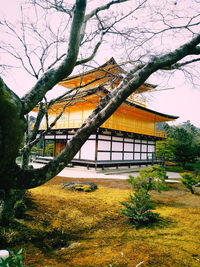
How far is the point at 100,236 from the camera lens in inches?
128

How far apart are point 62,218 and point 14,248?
142 centimetres

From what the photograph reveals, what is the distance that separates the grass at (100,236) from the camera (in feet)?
7.74

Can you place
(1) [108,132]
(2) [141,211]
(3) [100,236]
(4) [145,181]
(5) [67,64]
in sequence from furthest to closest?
(1) [108,132] < (4) [145,181] < (2) [141,211] < (3) [100,236] < (5) [67,64]

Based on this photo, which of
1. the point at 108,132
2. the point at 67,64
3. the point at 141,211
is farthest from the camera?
the point at 108,132

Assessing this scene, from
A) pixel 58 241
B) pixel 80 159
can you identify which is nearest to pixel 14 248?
pixel 58 241

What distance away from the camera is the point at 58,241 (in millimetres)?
3027

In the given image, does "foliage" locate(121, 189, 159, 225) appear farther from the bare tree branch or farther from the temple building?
the temple building

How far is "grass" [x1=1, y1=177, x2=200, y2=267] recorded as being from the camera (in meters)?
2.36

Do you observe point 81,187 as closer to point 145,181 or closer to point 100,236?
point 145,181

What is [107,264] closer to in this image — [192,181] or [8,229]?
[8,229]

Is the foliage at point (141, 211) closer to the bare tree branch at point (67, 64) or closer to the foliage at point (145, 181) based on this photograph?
the foliage at point (145, 181)

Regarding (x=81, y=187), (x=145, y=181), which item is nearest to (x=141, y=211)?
(x=145, y=181)

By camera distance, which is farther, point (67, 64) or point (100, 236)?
point (100, 236)

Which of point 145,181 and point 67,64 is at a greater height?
point 67,64
